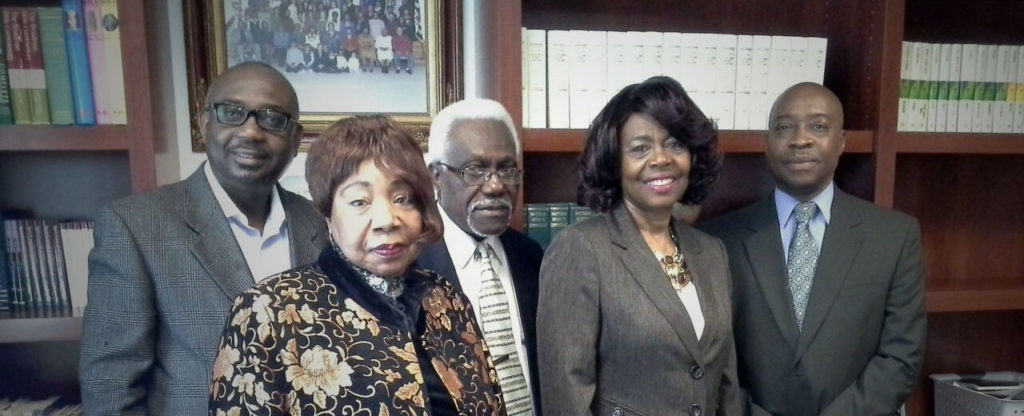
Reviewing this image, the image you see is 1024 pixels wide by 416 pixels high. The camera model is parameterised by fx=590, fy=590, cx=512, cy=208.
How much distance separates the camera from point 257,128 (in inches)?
48.1

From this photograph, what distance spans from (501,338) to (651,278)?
352 millimetres

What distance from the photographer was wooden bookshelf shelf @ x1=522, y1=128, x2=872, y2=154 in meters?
1.64

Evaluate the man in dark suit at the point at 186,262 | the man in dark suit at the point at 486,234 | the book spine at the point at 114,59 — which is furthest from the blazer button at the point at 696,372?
the book spine at the point at 114,59

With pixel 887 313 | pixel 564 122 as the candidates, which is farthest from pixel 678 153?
pixel 887 313

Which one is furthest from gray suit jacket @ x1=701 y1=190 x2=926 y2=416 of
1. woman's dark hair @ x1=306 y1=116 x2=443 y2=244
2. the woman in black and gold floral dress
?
woman's dark hair @ x1=306 y1=116 x2=443 y2=244

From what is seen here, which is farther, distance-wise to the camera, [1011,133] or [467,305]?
[1011,133]

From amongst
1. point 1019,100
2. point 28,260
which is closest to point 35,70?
point 28,260

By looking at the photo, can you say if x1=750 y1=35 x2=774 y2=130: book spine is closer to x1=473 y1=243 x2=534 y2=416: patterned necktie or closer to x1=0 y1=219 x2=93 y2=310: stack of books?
x1=473 y1=243 x2=534 y2=416: patterned necktie

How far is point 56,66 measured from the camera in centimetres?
146

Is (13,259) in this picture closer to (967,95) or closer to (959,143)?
(959,143)

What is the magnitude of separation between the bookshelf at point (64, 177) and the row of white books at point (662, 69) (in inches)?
38.2

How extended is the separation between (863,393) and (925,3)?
145 cm

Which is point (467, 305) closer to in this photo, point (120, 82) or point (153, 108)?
point (153, 108)

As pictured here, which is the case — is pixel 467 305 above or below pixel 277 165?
below
